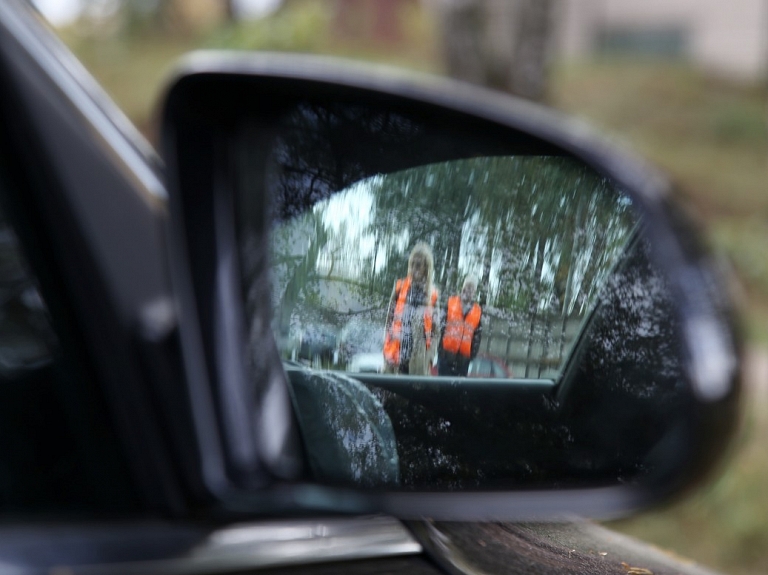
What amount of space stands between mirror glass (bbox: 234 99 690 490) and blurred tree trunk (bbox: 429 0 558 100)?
4323mm

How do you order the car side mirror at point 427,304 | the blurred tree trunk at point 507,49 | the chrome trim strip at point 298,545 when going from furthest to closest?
the blurred tree trunk at point 507,49 < the chrome trim strip at point 298,545 < the car side mirror at point 427,304

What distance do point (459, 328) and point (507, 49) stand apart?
192 inches

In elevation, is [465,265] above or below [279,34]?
below

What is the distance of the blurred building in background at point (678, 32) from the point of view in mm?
20953

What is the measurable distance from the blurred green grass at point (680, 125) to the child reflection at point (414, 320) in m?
3.00

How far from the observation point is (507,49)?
226 inches

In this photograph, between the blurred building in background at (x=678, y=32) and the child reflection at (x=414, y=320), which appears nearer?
the child reflection at (x=414, y=320)

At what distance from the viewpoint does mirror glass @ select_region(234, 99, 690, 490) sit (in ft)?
3.51

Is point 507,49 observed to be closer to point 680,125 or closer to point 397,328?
point 397,328

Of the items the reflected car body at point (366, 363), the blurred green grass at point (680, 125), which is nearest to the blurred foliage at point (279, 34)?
the blurred green grass at point (680, 125)

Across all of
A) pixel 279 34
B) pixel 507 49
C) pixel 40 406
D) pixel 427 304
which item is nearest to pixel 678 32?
pixel 279 34

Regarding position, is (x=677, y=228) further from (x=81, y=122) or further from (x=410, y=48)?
(x=410, y=48)

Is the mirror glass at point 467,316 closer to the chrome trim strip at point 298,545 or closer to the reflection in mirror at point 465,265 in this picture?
the reflection in mirror at point 465,265

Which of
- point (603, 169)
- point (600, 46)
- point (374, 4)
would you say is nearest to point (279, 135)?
point (603, 169)
